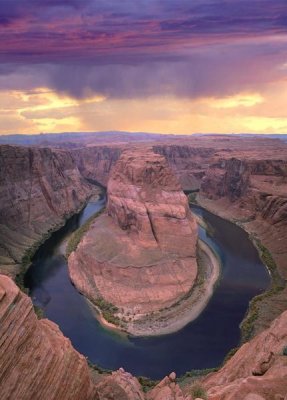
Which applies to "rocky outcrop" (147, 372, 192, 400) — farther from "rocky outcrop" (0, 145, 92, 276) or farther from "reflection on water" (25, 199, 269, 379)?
"rocky outcrop" (0, 145, 92, 276)

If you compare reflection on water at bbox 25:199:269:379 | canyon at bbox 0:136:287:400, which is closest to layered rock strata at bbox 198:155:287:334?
canyon at bbox 0:136:287:400

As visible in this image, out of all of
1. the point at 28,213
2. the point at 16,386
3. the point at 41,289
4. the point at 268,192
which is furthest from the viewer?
the point at 268,192

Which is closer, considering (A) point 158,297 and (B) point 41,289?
(A) point 158,297

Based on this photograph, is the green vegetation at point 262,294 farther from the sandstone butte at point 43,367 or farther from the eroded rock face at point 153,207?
the sandstone butte at point 43,367

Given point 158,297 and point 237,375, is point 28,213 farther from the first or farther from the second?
point 237,375

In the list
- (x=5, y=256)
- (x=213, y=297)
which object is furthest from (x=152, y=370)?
(x=5, y=256)

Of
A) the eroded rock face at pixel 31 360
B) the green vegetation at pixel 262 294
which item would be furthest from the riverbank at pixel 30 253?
the eroded rock face at pixel 31 360
